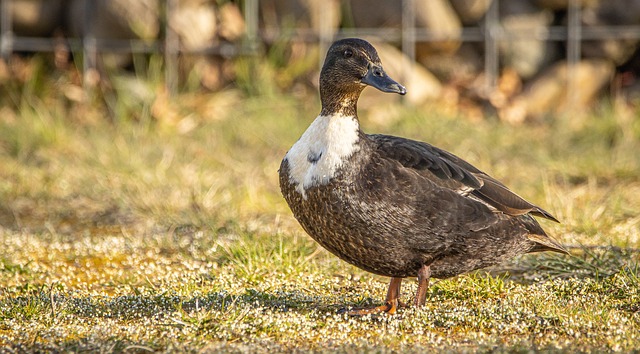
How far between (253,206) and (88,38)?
12.8 feet

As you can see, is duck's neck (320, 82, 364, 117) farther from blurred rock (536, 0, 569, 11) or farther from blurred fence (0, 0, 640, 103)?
blurred rock (536, 0, 569, 11)

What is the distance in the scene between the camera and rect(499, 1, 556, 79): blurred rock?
8852mm

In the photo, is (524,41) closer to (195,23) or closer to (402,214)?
(195,23)

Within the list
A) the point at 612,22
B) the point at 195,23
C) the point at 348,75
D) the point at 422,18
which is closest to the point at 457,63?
the point at 422,18

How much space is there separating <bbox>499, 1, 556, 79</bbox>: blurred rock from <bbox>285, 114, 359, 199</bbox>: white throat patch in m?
5.73

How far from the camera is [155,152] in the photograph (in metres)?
Answer: 7.02

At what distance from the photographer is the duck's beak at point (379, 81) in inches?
138

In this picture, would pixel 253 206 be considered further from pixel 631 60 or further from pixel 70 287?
pixel 631 60

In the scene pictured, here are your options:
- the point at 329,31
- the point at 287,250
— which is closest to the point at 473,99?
the point at 329,31

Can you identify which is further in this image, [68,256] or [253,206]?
[253,206]

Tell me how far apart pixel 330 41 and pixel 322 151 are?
532cm

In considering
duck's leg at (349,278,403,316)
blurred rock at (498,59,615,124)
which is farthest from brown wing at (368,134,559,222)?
blurred rock at (498,59,615,124)

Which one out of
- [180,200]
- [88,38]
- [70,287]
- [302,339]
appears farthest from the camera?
[88,38]

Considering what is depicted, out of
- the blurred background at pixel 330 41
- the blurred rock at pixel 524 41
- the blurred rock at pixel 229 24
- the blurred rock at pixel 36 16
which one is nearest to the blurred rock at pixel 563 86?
the blurred background at pixel 330 41
